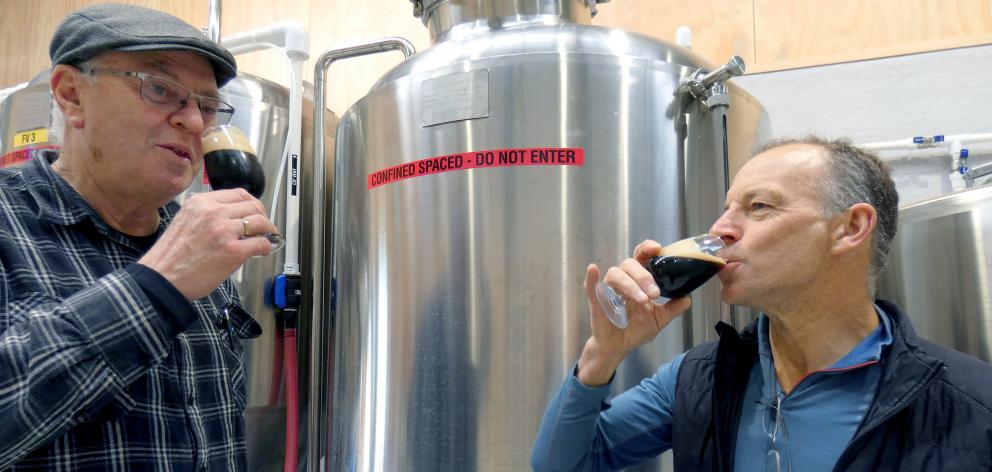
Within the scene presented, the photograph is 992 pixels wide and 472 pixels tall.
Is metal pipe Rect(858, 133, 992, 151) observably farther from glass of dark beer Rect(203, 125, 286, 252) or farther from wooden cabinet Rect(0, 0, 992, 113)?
glass of dark beer Rect(203, 125, 286, 252)

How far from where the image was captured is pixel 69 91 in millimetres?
1179

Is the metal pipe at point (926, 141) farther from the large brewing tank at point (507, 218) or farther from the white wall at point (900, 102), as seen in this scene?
the large brewing tank at point (507, 218)

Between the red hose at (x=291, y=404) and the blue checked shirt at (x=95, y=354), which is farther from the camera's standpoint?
the red hose at (x=291, y=404)

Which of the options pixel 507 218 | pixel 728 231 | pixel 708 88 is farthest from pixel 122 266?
pixel 708 88

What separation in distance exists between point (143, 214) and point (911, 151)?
200 centimetres

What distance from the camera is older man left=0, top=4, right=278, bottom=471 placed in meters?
0.94

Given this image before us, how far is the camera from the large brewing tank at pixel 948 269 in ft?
5.10

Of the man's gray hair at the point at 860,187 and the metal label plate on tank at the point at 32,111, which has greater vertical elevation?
the metal label plate on tank at the point at 32,111

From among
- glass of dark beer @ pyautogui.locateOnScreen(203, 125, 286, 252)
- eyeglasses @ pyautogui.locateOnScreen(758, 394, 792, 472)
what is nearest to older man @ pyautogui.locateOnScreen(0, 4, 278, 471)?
glass of dark beer @ pyautogui.locateOnScreen(203, 125, 286, 252)

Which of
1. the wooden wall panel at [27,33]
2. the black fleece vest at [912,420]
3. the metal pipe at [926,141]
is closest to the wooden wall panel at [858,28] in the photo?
the metal pipe at [926,141]

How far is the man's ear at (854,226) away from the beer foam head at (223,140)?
1.02 metres

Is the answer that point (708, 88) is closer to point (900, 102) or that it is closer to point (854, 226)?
point (854, 226)

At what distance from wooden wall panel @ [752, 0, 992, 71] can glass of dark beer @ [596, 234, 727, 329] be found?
1.57 metres

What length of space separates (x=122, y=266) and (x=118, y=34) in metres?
0.34
